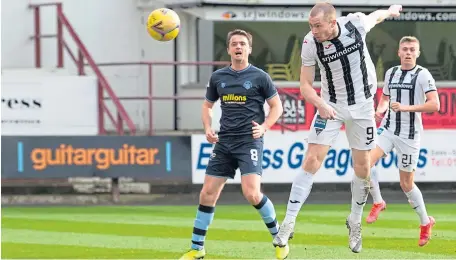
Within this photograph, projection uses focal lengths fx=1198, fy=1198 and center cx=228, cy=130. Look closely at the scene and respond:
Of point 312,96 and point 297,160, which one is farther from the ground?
point 312,96

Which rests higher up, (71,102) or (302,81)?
(302,81)

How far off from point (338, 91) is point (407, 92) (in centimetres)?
275

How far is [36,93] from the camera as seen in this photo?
2256cm

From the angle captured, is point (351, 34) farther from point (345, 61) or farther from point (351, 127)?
point (351, 127)

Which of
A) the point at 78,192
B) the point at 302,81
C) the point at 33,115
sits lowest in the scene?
the point at 78,192

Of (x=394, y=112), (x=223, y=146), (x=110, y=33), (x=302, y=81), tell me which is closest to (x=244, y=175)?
(x=223, y=146)

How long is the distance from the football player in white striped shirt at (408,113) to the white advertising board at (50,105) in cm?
929

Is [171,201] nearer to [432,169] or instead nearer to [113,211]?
[113,211]

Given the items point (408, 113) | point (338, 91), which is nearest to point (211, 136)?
point (338, 91)

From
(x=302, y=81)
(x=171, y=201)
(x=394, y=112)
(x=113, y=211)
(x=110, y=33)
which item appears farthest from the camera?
(x=110, y=33)

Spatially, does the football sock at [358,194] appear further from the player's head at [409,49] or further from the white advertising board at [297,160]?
the white advertising board at [297,160]

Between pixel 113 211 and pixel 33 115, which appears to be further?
pixel 33 115

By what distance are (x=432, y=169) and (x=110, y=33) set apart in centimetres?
863

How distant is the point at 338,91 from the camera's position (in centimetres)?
1137
